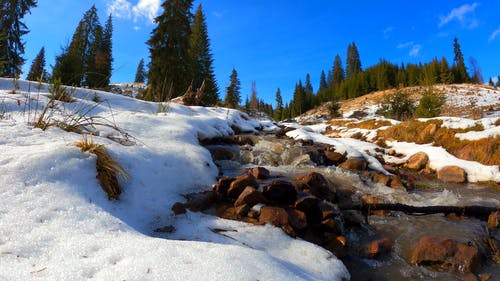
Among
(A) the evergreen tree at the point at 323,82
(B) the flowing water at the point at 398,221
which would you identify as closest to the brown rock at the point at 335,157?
(B) the flowing water at the point at 398,221

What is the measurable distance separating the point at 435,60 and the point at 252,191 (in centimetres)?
6228

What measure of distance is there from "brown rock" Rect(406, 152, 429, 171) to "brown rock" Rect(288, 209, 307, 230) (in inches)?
199

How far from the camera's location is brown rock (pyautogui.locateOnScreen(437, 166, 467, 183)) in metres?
5.37

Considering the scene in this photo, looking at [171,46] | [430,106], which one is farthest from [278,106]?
[430,106]

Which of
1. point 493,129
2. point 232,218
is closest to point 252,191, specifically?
point 232,218

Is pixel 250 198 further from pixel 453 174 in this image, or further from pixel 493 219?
pixel 453 174

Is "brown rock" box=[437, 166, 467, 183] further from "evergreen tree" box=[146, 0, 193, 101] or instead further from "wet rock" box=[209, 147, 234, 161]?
"evergreen tree" box=[146, 0, 193, 101]

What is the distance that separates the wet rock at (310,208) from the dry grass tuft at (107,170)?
73.5 inches

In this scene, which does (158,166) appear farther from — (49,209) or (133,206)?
(49,209)

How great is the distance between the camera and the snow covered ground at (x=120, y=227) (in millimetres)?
1204

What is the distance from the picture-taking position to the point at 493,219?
10.6 feet

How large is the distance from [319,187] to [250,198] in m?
1.28

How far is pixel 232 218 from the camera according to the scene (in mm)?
2697

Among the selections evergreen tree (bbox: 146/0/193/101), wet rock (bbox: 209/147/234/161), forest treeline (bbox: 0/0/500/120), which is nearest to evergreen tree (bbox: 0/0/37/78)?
forest treeline (bbox: 0/0/500/120)
